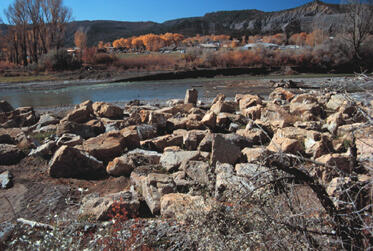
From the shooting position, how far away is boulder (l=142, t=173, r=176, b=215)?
351 cm

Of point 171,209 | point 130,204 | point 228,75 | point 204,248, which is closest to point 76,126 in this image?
point 130,204

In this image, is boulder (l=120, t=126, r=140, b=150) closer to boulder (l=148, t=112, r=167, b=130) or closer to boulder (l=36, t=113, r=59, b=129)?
boulder (l=148, t=112, r=167, b=130)

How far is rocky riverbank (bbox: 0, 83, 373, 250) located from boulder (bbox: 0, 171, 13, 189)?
0.02m

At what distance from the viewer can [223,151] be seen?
14.9 ft

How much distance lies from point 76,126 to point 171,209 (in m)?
4.81

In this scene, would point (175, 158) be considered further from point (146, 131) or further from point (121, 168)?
point (146, 131)

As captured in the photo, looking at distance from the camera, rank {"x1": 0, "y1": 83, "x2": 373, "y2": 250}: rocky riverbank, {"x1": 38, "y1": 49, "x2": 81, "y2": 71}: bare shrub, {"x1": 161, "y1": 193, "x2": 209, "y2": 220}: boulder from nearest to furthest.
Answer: {"x1": 0, "y1": 83, "x2": 373, "y2": 250}: rocky riverbank
{"x1": 161, "y1": 193, "x2": 209, "y2": 220}: boulder
{"x1": 38, "y1": 49, "x2": 81, "y2": 71}: bare shrub

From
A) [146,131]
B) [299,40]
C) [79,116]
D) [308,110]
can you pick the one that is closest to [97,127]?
[79,116]

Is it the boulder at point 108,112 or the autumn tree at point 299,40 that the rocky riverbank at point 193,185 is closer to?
the boulder at point 108,112

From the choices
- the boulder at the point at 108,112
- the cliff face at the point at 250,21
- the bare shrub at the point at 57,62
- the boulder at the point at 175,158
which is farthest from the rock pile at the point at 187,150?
the cliff face at the point at 250,21

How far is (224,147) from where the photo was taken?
15.0ft

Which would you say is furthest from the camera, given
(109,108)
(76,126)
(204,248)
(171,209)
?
(109,108)

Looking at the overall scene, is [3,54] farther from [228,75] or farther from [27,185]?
[27,185]

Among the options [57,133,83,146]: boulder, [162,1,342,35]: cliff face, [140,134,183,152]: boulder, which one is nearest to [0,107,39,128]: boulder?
[57,133,83,146]: boulder
